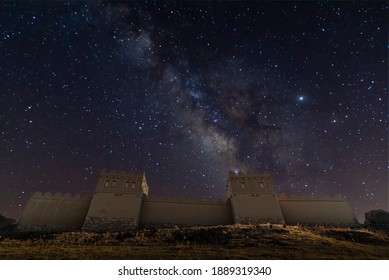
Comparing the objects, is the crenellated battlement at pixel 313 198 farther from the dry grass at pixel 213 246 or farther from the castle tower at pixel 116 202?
the castle tower at pixel 116 202

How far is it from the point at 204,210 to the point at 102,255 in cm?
1553

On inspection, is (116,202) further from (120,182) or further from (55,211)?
(55,211)

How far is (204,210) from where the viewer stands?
2605 cm

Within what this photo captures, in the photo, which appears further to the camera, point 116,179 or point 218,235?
point 116,179

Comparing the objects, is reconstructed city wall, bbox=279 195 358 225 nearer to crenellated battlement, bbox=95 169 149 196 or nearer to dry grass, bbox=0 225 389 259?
dry grass, bbox=0 225 389 259

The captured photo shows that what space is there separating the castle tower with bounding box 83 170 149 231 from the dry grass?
4.01 metres

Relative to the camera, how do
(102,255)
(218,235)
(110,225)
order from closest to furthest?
(102,255)
(218,235)
(110,225)

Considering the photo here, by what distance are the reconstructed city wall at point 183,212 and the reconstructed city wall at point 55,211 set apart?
22.8 feet

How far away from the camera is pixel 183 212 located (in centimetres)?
2564

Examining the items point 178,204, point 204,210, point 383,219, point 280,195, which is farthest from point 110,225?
point 383,219

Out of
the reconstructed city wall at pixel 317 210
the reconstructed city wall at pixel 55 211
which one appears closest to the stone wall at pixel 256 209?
the reconstructed city wall at pixel 317 210
